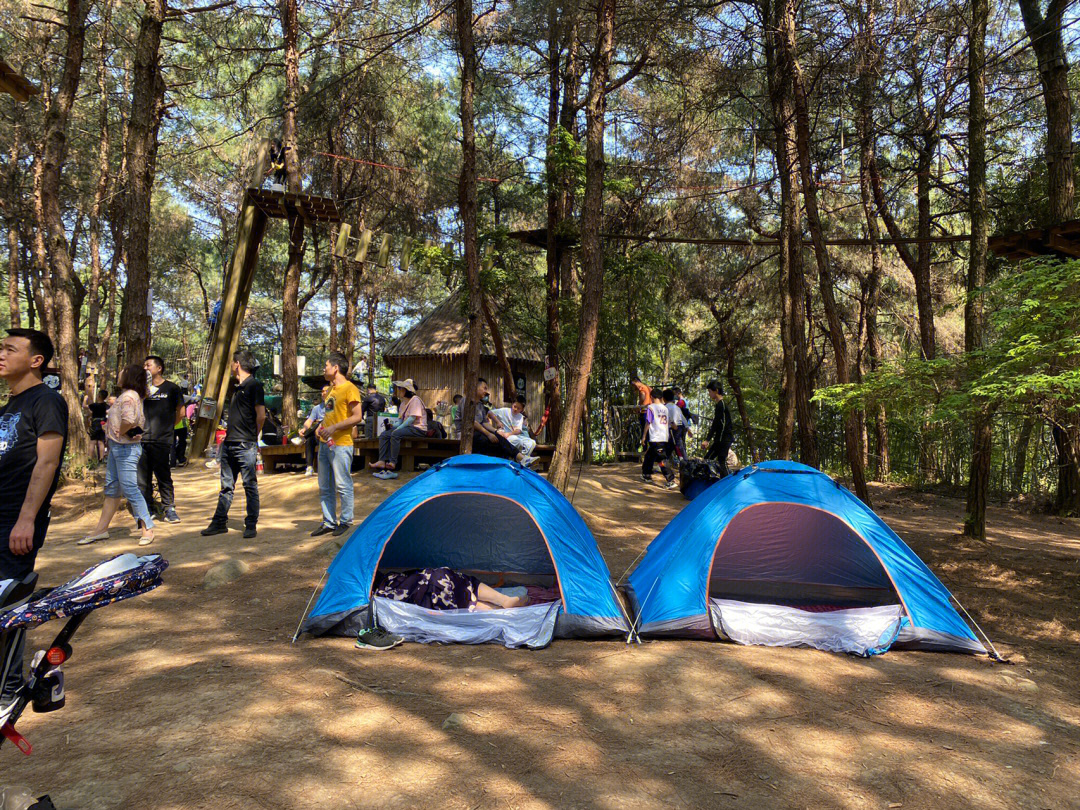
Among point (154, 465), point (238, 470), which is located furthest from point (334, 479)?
point (154, 465)

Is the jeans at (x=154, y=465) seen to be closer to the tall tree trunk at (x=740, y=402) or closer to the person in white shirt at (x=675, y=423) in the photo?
the person in white shirt at (x=675, y=423)

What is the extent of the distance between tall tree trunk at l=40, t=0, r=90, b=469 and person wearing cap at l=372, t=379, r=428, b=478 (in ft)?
15.0

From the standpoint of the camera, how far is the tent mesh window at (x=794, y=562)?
19.7ft

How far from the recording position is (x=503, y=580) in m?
6.34

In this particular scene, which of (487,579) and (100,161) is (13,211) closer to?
(100,161)

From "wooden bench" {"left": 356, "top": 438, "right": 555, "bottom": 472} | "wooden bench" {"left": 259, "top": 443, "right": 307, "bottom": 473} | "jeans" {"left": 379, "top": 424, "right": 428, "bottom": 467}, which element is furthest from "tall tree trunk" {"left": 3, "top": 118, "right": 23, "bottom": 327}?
"jeans" {"left": 379, "top": 424, "right": 428, "bottom": 467}

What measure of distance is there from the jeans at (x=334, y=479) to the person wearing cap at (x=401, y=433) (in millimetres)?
2984

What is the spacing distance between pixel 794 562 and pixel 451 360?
1380cm

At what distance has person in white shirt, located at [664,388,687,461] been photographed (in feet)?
37.3

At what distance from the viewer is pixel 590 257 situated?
28.4 ft

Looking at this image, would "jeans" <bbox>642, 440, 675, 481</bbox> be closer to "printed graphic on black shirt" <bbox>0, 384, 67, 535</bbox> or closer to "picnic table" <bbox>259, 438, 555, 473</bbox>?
"picnic table" <bbox>259, 438, 555, 473</bbox>

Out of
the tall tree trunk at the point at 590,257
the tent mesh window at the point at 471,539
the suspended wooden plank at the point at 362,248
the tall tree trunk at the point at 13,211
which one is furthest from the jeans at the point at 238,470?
the tall tree trunk at the point at 13,211

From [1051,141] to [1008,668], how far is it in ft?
25.8

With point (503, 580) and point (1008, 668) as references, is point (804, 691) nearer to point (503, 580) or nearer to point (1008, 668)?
point (1008, 668)
